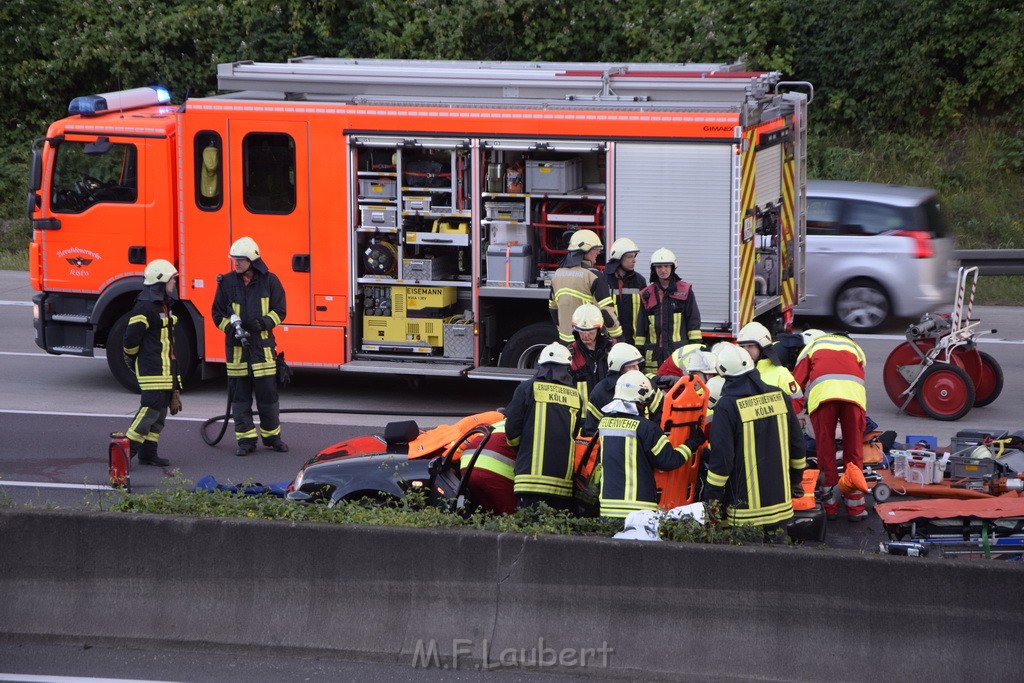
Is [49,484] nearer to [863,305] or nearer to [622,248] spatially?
[622,248]

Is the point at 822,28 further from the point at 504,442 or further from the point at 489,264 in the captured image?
the point at 504,442

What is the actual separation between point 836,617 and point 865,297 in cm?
1032

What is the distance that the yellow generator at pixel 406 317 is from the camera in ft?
40.5

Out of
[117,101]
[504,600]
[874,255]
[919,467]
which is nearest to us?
[504,600]

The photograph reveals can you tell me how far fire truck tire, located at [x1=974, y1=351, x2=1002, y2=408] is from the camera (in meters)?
12.2

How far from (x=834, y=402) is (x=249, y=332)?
191 inches

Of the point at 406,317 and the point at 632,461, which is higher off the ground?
the point at 406,317

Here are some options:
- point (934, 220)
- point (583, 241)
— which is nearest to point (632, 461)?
point (583, 241)

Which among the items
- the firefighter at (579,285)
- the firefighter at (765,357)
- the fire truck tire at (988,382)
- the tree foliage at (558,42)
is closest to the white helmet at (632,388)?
the firefighter at (765,357)

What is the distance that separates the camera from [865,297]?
15.8 metres

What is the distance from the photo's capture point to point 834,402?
8.81 metres

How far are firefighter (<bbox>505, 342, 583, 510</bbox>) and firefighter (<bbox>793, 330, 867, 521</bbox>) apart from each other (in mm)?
1979

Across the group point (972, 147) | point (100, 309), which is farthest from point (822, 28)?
point (100, 309)

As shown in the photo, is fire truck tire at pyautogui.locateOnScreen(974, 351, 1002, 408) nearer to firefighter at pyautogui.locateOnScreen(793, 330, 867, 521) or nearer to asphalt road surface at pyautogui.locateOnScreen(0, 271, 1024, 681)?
asphalt road surface at pyautogui.locateOnScreen(0, 271, 1024, 681)
